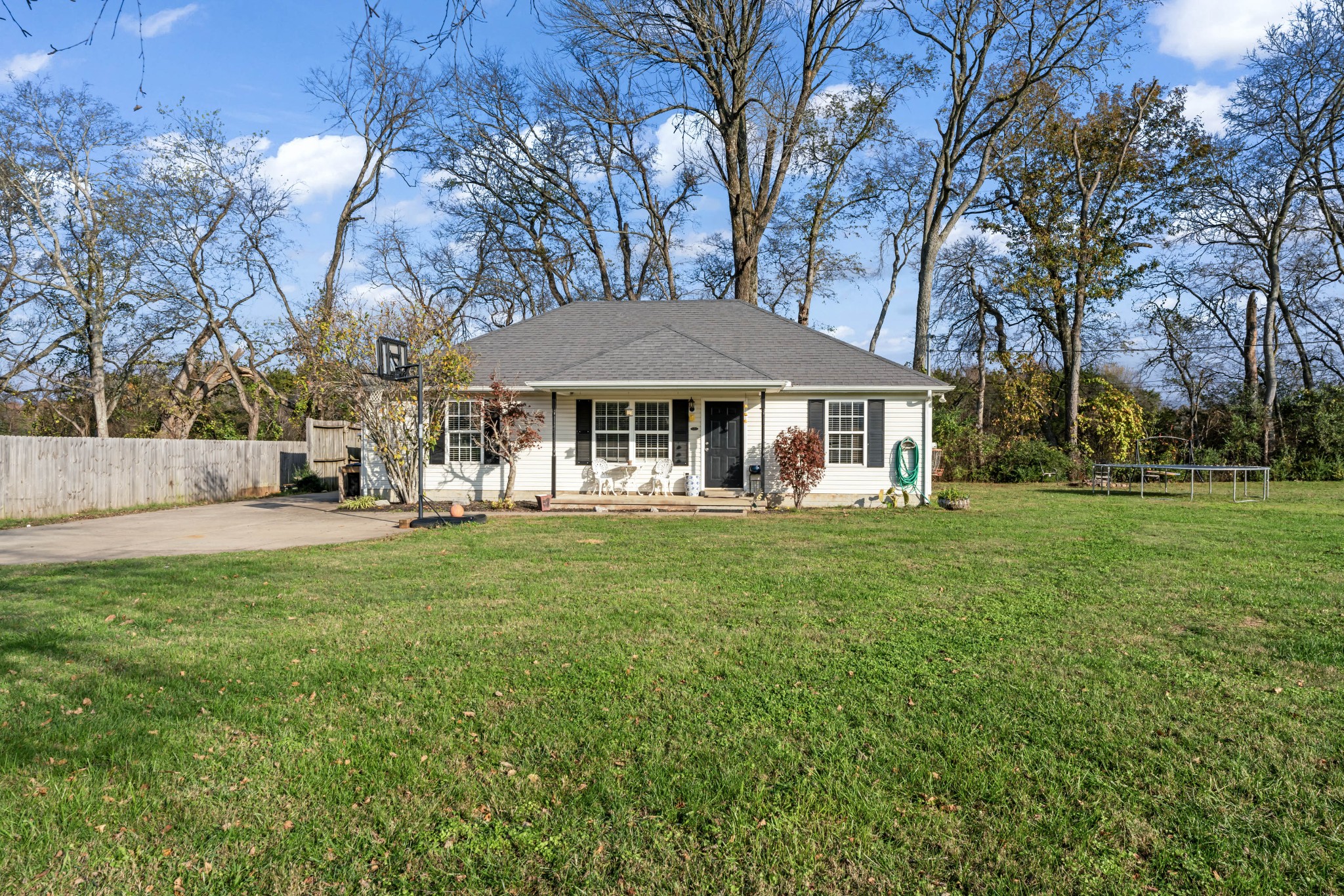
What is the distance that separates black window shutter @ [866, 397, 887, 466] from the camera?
598 inches

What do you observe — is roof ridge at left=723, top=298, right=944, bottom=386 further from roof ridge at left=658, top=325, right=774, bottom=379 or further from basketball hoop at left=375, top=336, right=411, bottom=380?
basketball hoop at left=375, top=336, right=411, bottom=380

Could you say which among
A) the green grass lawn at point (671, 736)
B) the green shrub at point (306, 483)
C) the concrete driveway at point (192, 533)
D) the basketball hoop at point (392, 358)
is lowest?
the green grass lawn at point (671, 736)

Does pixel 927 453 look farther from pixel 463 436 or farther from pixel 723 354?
pixel 463 436

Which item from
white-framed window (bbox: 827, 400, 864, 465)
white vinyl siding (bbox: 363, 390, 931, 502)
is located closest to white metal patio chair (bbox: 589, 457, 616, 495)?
white vinyl siding (bbox: 363, 390, 931, 502)

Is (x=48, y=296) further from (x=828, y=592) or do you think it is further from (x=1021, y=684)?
(x=1021, y=684)

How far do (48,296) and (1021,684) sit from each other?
2442cm

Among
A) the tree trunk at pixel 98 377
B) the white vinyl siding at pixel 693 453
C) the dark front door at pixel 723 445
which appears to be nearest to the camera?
the white vinyl siding at pixel 693 453

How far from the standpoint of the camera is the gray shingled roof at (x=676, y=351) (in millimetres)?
14766

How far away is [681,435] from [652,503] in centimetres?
201

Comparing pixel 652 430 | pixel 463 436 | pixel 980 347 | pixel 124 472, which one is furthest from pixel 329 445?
pixel 980 347

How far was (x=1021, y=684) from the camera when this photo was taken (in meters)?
4.25

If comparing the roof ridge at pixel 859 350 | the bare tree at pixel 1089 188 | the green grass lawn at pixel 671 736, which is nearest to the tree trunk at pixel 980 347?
the bare tree at pixel 1089 188

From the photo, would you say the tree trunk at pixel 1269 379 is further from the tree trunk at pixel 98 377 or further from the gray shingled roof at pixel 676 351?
the tree trunk at pixel 98 377

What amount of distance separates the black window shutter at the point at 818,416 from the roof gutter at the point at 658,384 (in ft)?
3.70
